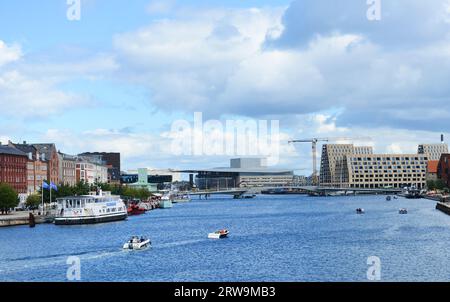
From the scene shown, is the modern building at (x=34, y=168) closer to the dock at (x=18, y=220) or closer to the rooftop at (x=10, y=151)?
the rooftop at (x=10, y=151)

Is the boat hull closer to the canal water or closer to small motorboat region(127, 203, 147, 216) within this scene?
the canal water

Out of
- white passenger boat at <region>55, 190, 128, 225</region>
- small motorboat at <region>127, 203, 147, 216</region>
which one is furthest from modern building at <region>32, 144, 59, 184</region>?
white passenger boat at <region>55, 190, 128, 225</region>

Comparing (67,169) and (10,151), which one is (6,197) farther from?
(67,169)

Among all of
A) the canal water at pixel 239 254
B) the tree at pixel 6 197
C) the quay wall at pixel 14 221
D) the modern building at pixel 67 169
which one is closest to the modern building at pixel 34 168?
the modern building at pixel 67 169

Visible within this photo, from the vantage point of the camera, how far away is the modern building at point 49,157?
152m

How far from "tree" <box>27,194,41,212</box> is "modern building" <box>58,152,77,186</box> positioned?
4042 centimetres

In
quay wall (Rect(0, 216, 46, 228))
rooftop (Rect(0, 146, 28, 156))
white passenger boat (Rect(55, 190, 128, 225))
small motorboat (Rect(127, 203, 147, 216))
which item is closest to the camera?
quay wall (Rect(0, 216, 46, 228))

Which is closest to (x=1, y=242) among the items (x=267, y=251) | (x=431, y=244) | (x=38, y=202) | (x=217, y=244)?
(x=217, y=244)

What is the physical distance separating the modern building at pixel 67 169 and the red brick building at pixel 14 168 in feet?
86.6

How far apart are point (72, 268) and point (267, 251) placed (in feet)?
58.5

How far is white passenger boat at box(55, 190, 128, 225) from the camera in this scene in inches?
3703

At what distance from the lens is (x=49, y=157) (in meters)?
153
